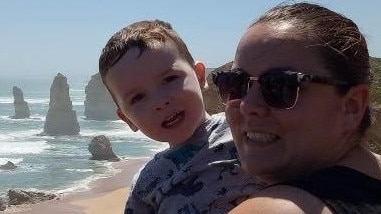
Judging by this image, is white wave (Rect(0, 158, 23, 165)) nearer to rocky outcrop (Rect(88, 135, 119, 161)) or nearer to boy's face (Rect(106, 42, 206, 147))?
rocky outcrop (Rect(88, 135, 119, 161))

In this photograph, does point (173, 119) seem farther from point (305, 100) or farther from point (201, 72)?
point (305, 100)

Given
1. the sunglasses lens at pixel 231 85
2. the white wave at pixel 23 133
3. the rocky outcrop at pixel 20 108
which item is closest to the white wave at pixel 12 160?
the white wave at pixel 23 133

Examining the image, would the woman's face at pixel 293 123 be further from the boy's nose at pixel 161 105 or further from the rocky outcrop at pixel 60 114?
the rocky outcrop at pixel 60 114

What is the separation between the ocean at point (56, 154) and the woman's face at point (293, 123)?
38848 millimetres

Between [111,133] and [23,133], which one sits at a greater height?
[23,133]

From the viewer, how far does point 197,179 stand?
8.92 ft

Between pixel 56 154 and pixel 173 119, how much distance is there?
59.4m

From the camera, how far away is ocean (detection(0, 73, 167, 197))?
44406mm

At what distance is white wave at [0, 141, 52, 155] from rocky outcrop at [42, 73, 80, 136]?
1108cm

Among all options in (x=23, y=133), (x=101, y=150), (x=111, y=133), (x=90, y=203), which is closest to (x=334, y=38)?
(x=90, y=203)

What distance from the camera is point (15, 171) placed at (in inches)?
1959

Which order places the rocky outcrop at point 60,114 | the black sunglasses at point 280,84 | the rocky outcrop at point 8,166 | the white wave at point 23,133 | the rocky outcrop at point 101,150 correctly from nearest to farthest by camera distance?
the black sunglasses at point 280,84
the rocky outcrop at point 8,166
the rocky outcrop at point 101,150
the white wave at point 23,133
the rocky outcrop at point 60,114

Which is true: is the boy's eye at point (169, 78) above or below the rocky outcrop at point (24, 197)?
above

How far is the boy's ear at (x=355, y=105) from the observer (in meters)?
1.71
